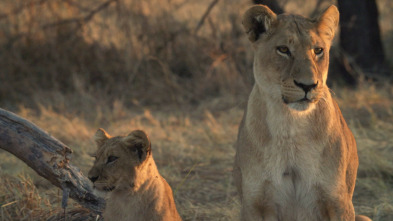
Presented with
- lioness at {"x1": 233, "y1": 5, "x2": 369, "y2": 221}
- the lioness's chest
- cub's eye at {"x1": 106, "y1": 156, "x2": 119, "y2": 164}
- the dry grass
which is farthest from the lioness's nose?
the dry grass

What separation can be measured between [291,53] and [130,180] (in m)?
1.19

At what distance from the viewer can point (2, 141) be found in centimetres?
367

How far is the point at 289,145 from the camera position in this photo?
10.4 feet

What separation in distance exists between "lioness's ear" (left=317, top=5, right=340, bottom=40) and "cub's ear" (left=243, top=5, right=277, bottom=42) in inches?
9.7

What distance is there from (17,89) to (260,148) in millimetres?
6453

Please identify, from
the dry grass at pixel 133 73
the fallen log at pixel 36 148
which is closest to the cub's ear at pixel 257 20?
the fallen log at pixel 36 148

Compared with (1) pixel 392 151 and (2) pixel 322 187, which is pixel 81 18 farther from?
(2) pixel 322 187

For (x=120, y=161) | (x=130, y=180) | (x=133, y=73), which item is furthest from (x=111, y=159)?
(x=133, y=73)

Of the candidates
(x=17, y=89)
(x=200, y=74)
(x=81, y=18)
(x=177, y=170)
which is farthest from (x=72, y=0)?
(x=177, y=170)

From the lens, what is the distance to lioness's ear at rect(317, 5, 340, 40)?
3181 millimetres

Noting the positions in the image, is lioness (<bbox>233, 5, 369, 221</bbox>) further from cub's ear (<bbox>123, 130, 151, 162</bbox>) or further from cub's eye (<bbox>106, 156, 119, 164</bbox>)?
cub's eye (<bbox>106, 156, 119, 164</bbox>)

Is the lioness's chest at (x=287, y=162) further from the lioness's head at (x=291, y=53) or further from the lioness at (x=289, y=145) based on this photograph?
the lioness's head at (x=291, y=53)

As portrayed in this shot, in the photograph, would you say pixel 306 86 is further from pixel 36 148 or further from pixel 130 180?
pixel 36 148

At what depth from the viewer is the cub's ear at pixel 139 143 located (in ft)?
11.3
